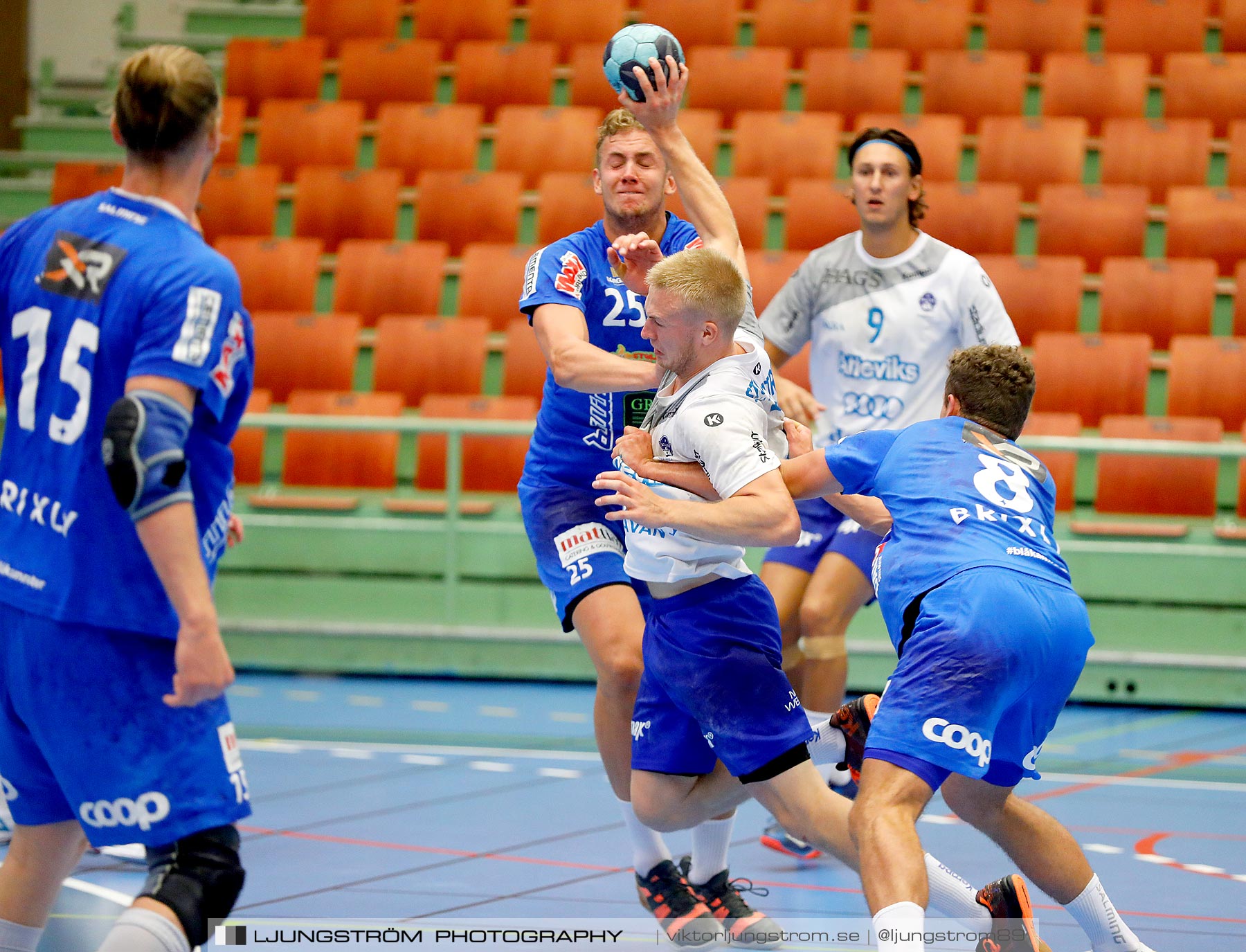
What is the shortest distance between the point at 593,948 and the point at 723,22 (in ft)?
30.0

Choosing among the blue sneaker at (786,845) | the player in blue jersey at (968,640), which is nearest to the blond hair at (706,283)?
the player in blue jersey at (968,640)

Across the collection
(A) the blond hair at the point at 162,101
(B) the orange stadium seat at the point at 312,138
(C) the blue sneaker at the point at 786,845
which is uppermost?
(B) the orange stadium seat at the point at 312,138

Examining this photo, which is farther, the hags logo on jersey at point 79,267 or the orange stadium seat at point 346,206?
the orange stadium seat at point 346,206

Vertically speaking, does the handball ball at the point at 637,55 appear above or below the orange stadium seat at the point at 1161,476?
above

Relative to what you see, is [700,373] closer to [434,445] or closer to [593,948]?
[593,948]

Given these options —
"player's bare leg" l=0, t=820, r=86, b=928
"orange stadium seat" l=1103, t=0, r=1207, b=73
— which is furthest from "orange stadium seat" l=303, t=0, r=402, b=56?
"player's bare leg" l=0, t=820, r=86, b=928

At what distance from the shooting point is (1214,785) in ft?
20.4

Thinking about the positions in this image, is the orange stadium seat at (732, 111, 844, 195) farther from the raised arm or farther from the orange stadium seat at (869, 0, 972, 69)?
the raised arm

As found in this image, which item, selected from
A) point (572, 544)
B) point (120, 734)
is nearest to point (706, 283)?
point (572, 544)

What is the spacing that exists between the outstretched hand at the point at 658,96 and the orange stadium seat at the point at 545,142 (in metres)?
6.62

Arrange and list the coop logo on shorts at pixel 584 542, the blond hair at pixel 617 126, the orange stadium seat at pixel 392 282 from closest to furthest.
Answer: the coop logo on shorts at pixel 584 542 < the blond hair at pixel 617 126 < the orange stadium seat at pixel 392 282

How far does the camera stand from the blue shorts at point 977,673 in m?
3.22

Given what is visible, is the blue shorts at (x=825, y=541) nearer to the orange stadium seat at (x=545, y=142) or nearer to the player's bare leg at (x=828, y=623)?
the player's bare leg at (x=828, y=623)

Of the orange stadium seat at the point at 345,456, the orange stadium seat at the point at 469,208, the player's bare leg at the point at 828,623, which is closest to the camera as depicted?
the player's bare leg at the point at 828,623
